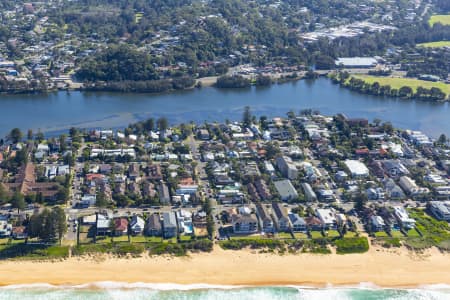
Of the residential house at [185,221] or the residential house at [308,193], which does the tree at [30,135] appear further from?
the residential house at [308,193]

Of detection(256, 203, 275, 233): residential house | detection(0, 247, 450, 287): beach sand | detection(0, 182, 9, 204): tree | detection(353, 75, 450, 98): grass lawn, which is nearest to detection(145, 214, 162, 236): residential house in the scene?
detection(0, 247, 450, 287): beach sand

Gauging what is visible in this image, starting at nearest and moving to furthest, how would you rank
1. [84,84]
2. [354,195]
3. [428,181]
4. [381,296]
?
[381,296], [354,195], [428,181], [84,84]

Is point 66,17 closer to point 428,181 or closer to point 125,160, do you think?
point 125,160

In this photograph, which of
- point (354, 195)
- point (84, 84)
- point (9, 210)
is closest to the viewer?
point (9, 210)

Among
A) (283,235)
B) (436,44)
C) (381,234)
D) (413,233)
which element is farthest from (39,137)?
(436,44)

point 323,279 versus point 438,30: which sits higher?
point 438,30

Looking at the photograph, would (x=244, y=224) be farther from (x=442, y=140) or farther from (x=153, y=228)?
(x=442, y=140)

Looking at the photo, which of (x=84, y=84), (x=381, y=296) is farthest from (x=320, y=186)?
(x=84, y=84)
